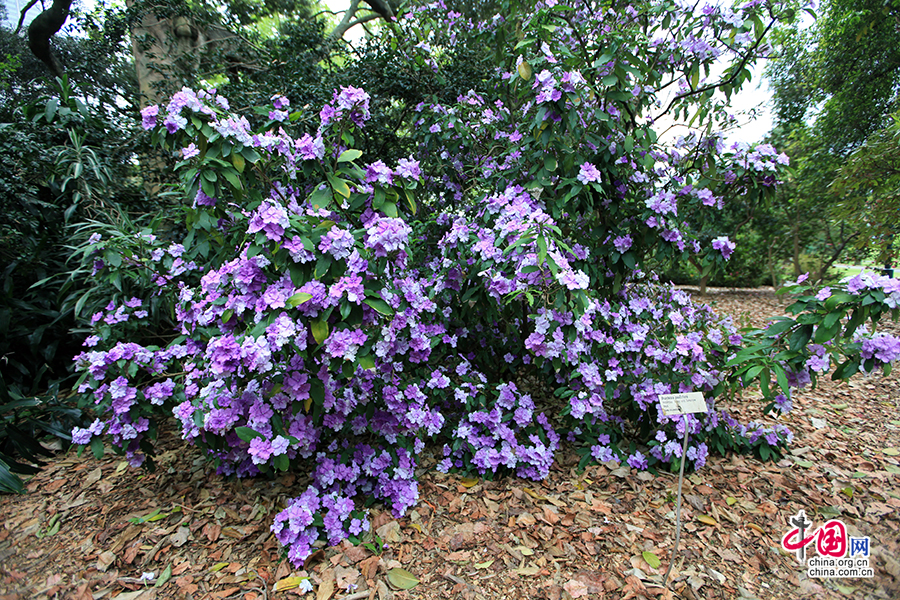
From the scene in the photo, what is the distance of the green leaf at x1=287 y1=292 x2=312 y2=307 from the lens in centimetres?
127

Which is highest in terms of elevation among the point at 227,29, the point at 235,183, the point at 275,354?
the point at 227,29

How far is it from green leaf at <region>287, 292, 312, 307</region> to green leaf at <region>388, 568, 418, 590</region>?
3.22ft

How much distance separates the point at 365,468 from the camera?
5.74 feet

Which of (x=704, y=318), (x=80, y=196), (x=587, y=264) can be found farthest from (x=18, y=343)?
(x=704, y=318)

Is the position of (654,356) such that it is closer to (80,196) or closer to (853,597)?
(853,597)

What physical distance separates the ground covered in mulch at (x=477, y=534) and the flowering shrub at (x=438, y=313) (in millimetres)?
122

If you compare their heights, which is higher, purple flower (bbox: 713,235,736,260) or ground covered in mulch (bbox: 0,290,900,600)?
purple flower (bbox: 713,235,736,260)

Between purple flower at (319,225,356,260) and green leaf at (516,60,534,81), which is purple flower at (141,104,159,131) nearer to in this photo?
purple flower at (319,225,356,260)

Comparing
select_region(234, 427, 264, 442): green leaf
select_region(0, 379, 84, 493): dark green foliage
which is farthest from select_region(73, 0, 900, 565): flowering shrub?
select_region(0, 379, 84, 493): dark green foliage

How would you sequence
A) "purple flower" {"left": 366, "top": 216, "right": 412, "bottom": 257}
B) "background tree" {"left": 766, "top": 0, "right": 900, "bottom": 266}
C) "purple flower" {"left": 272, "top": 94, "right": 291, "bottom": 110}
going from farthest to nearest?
"background tree" {"left": 766, "top": 0, "right": 900, "bottom": 266}, "purple flower" {"left": 272, "top": 94, "right": 291, "bottom": 110}, "purple flower" {"left": 366, "top": 216, "right": 412, "bottom": 257}

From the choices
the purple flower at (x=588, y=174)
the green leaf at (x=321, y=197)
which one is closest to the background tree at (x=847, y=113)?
the purple flower at (x=588, y=174)

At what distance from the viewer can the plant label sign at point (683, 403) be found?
58.7 inches

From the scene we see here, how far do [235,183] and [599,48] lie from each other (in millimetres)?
1797

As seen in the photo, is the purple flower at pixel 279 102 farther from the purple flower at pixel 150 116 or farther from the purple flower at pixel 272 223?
the purple flower at pixel 272 223
